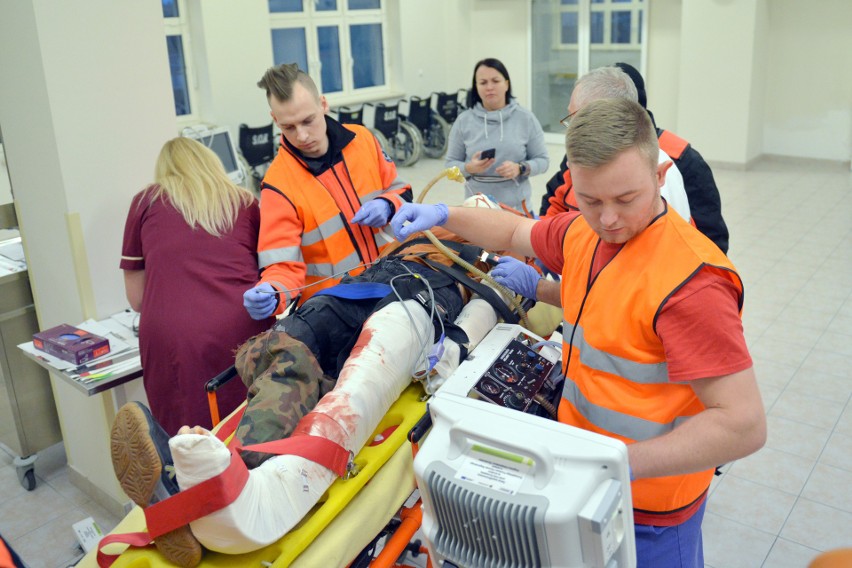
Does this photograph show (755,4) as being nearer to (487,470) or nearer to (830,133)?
(830,133)

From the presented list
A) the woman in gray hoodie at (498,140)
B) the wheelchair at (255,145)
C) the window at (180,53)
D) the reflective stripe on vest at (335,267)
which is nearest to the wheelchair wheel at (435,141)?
the wheelchair at (255,145)

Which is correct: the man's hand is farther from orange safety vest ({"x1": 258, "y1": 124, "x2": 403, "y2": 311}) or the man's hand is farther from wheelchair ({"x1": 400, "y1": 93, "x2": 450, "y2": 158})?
wheelchair ({"x1": 400, "y1": 93, "x2": 450, "y2": 158})

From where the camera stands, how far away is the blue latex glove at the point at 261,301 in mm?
2150

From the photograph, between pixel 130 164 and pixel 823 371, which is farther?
pixel 823 371

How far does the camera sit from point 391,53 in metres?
9.30

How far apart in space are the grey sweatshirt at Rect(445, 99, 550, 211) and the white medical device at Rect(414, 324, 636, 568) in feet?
8.36

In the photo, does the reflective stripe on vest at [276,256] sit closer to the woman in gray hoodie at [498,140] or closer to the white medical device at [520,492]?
the white medical device at [520,492]

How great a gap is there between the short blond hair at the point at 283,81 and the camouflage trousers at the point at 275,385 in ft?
2.57

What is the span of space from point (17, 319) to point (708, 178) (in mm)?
2603

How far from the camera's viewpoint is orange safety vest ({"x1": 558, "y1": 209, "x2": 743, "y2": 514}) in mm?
1289

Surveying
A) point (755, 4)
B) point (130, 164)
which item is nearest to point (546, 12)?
point (755, 4)

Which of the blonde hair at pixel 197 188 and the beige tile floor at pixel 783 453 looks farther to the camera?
the beige tile floor at pixel 783 453

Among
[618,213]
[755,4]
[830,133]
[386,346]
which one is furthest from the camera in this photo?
[830,133]

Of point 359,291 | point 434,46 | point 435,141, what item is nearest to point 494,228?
point 359,291
